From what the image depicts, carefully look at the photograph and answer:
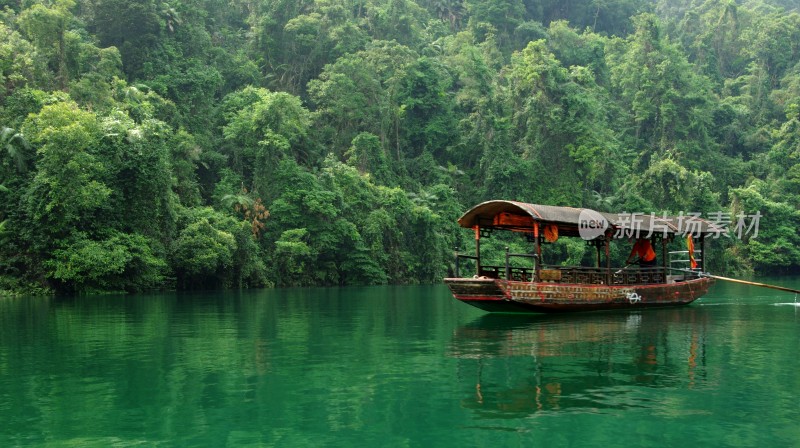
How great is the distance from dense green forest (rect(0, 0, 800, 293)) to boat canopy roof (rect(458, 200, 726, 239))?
615 inches

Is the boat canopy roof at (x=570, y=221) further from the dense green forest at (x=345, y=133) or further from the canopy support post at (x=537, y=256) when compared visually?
the dense green forest at (x=345, y=133)

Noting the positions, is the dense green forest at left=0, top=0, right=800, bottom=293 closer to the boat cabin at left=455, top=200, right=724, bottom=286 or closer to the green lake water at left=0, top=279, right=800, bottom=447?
the green lake water at left=0, top=279, right=800, bottom=447

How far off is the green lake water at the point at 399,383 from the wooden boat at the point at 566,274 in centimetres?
130

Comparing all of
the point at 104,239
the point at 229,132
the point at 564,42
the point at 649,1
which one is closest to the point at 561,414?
the point at 104,239

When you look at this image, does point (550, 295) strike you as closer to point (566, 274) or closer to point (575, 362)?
point (566, 274)

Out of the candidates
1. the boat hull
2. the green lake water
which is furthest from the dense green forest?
the boat hull

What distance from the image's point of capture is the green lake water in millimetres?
7098

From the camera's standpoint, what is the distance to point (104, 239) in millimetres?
29938

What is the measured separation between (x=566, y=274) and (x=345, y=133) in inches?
1186

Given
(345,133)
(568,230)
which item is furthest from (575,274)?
(345,133)

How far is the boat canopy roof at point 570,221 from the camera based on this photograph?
19141 mm

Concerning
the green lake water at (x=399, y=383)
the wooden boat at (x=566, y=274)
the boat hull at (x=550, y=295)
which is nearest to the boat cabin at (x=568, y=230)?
the wooden boat at (x=566, y=274)

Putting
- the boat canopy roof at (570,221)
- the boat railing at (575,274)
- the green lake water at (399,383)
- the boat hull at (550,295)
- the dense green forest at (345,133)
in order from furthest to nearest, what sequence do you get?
1. the dense green forest at (345,133)
2. the boat railing at (575,274)
3. the boat canopy roof at (570,221)
4. the boat hull at (550,295)
5. the green lake water at (399,383)

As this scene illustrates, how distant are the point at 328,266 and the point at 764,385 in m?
31.1
